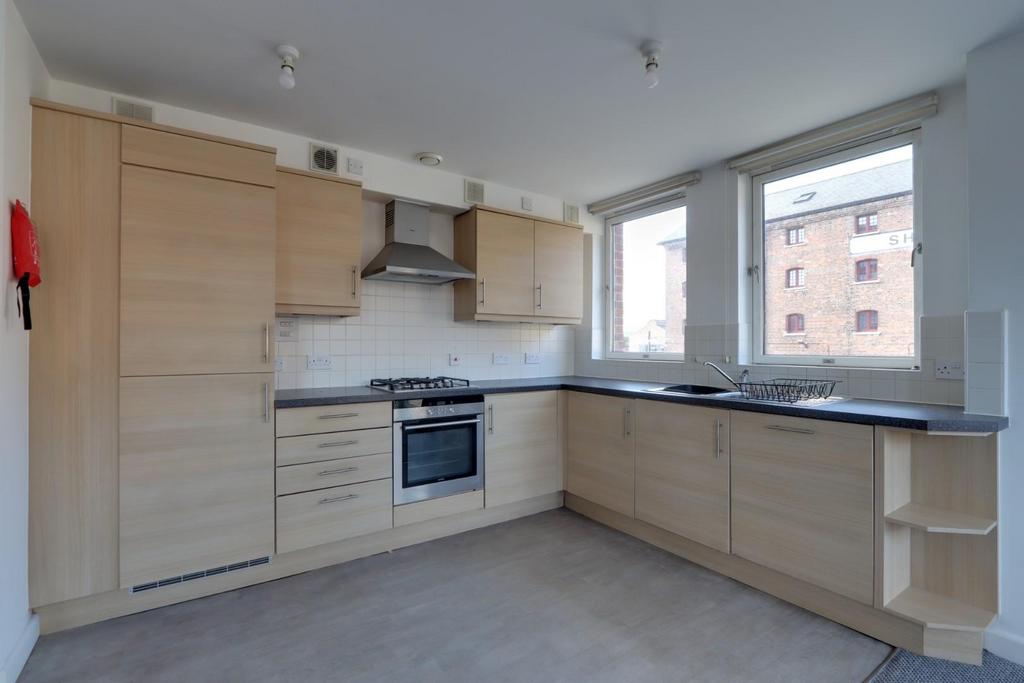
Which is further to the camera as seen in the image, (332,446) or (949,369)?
(332,446)

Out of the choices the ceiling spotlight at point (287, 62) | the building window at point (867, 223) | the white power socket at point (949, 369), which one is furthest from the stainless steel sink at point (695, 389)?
the ceiling spotlight at point (287, 62)

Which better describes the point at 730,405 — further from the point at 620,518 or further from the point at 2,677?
the point at 2,677

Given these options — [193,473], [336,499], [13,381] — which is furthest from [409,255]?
[13,381]

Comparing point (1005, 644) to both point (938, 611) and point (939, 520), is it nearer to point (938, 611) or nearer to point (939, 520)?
point (938, 611)

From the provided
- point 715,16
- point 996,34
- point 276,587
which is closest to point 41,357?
point 276,587

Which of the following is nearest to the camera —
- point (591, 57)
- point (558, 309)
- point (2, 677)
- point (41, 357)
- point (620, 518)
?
point (2, 677)

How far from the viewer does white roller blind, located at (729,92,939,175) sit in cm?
240

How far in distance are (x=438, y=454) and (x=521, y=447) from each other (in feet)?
1.98

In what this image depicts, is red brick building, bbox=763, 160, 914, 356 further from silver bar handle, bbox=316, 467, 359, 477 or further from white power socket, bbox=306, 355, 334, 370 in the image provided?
white power socket, bbox=306, 355, 334, 370

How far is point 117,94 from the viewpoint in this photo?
7.87ft

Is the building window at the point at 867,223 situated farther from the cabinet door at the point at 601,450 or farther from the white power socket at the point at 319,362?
the white power socket at the point at 319,362

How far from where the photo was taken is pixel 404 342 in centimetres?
348

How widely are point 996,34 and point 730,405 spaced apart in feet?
5.85

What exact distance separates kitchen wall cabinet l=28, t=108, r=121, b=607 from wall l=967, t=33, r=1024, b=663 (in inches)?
140
